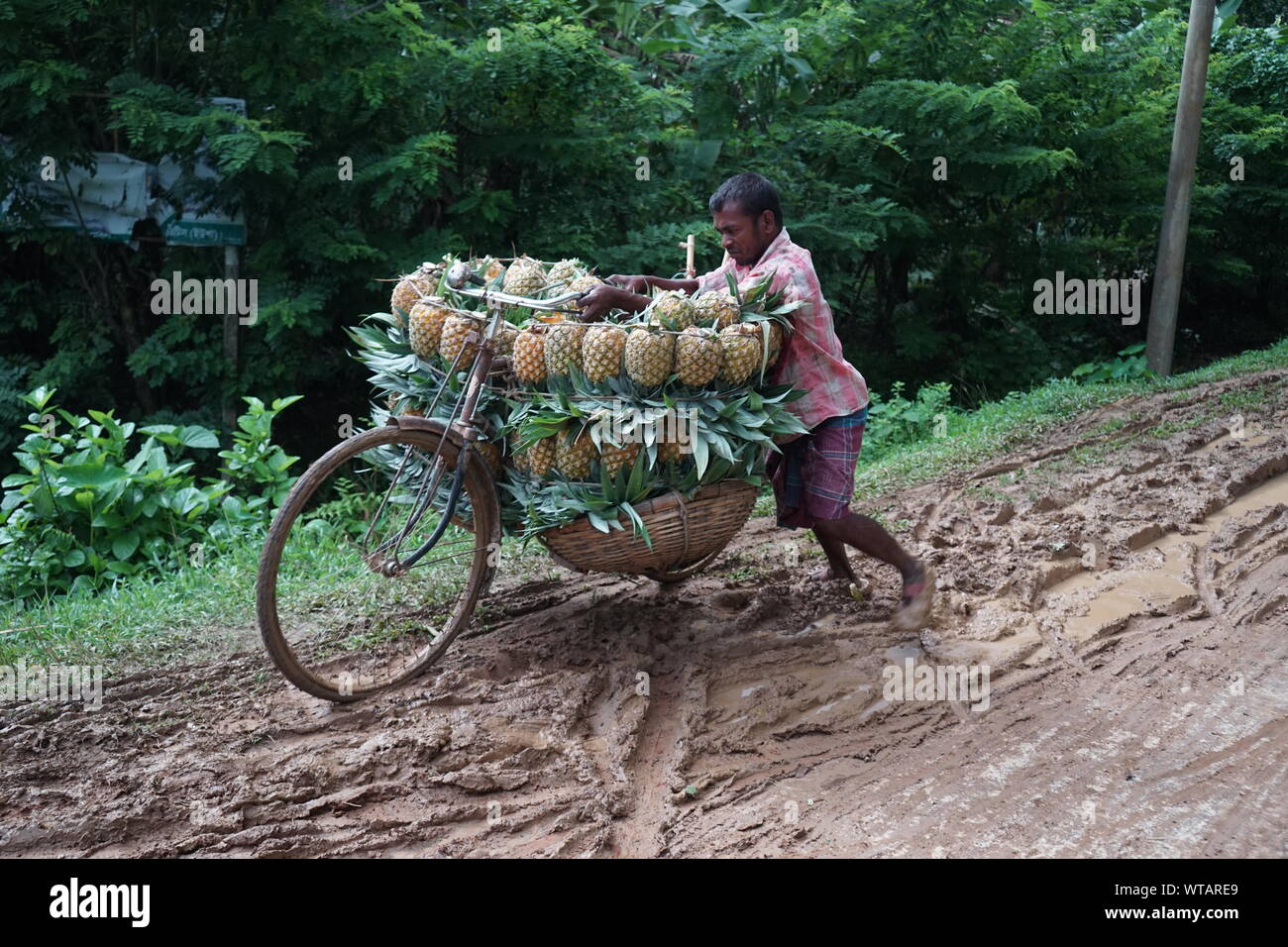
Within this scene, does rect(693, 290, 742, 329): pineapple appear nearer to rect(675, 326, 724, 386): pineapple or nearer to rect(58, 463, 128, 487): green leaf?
rect(675, 326, 724, 386): pineapple

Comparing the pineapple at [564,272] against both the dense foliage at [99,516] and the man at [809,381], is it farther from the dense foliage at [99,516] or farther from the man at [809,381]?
the dense foliage at [99,516]

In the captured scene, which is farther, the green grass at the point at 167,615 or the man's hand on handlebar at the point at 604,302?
the green grass at the point at 167,615

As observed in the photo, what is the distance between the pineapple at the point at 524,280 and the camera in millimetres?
4094

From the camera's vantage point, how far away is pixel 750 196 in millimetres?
3986

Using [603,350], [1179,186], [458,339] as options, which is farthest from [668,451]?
[1179,186]

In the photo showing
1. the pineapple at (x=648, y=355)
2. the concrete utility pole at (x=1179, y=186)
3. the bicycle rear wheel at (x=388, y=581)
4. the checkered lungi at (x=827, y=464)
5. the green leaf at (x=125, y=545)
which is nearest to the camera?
the bicycle rear wheel at (x=388, y=581)

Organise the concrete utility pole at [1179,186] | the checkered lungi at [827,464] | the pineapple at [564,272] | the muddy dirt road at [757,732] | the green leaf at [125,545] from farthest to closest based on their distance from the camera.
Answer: the concrete utility pole at [1179,186]
the green leaf at [125,545]
the pineapple at [564,272]
the checkered lungi at [827,464]
the muddy dirt road at [757,732]

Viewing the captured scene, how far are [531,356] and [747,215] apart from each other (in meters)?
0.98

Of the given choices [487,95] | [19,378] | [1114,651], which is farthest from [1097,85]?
[19,378]

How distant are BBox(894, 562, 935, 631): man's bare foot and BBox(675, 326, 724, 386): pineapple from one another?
4.18 feet

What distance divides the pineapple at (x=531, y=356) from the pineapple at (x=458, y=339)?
16 cm

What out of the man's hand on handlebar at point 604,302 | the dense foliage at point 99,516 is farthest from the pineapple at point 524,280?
the dense foliage at point 99,516

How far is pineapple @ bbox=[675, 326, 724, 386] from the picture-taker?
12.0ft

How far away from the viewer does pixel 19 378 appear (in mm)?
7938
